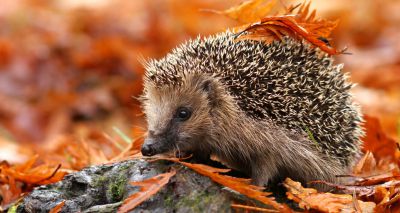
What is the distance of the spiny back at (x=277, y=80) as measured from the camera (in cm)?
609

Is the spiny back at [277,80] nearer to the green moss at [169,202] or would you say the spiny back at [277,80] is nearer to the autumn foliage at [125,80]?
the autumn foliage at [125,80]

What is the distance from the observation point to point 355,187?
20.0 feet

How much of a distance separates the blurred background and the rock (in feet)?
12.9

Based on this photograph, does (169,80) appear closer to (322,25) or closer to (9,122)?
(322,25)

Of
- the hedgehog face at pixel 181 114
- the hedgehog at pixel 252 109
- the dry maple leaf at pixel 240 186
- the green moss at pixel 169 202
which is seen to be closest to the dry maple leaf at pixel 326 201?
the dry maple leaf at pixel 240 186

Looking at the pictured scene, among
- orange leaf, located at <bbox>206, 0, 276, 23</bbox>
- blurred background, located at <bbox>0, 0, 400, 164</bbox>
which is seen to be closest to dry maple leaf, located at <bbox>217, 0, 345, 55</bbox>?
orange leaf, located at <bbox>206, 0, 276, 23</bbox>

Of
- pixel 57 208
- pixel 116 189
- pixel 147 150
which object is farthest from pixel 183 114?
pixel 57 208

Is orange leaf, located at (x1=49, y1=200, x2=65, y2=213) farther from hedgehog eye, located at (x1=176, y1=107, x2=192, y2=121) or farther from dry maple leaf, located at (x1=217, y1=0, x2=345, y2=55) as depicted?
dry maple leaf, located at (x1=217, y1=0, x2=345, y2=55)

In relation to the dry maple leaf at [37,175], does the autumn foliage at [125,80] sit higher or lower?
higher

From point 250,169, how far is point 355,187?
0.96m

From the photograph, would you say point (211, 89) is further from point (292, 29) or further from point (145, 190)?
point (145, 190)

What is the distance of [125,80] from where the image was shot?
15156 millimetres

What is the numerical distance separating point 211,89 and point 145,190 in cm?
139

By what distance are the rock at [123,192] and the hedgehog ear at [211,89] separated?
0.85 meters
